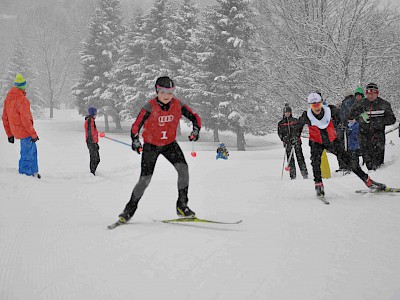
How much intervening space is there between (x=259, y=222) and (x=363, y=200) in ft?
6.63

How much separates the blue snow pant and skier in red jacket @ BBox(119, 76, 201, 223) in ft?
13.9

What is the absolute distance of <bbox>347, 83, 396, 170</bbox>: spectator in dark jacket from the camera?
6.43 metres

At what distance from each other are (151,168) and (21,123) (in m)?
4.56

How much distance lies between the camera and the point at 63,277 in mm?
2621

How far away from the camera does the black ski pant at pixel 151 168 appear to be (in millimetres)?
4230

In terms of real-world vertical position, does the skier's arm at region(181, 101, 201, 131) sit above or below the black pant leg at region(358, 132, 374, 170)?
above

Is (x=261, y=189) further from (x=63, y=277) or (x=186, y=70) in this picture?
(x=186, y=70)

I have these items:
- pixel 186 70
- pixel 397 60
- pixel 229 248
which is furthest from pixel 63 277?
pixel 186 70

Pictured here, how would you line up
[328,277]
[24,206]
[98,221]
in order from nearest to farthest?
[328,277] → [98,221] → [24,206]

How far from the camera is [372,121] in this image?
21.6 feet

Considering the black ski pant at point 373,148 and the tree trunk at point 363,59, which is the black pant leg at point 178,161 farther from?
the tree trunk at point 363,59

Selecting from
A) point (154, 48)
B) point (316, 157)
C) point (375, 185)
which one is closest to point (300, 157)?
point (316, 157)

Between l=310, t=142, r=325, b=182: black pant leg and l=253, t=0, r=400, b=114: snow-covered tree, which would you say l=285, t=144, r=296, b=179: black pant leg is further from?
l=253, t=0, r=400, b=114: snow-covered tree

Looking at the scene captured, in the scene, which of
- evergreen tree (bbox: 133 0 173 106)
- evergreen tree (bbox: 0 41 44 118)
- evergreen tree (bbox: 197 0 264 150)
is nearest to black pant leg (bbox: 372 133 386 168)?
evergreen tree (bbox: 197 0 264 150)
